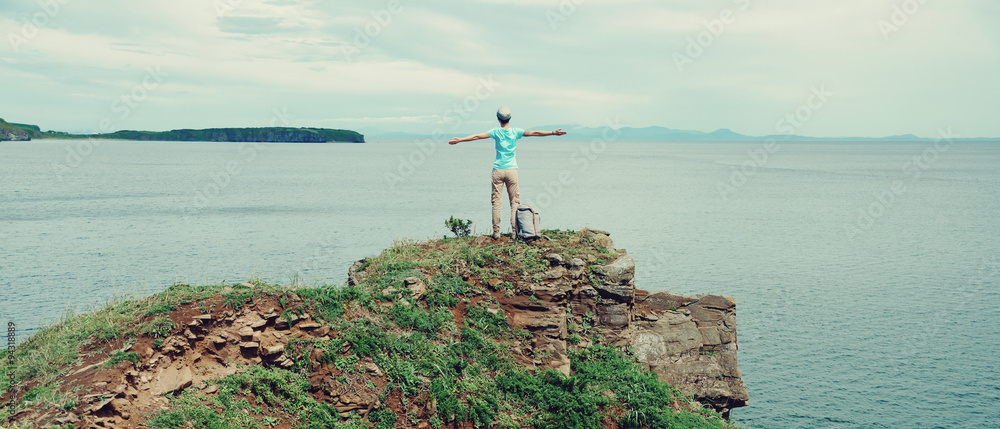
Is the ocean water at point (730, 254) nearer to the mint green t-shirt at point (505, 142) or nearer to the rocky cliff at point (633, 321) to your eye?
the mint green t-shirt at point (505, 142)

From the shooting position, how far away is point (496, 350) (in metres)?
14.9

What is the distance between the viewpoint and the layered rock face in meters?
16.2

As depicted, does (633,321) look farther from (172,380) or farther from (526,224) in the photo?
(172,380)

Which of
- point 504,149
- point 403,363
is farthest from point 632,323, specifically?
point 403,363

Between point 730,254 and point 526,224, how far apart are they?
1396 inches

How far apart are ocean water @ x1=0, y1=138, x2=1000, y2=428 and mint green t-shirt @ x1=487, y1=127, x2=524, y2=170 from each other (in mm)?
7614

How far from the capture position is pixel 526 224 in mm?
18359

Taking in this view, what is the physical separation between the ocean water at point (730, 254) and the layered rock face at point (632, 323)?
26.9 ft

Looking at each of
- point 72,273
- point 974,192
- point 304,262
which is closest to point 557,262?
point 304,262

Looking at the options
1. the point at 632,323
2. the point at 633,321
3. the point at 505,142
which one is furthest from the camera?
the point at 633,321

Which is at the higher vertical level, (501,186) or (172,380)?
(501,186)

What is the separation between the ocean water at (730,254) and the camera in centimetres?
2828

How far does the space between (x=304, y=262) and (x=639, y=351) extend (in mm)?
29611

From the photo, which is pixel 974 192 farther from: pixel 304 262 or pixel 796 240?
pixel 304 262
